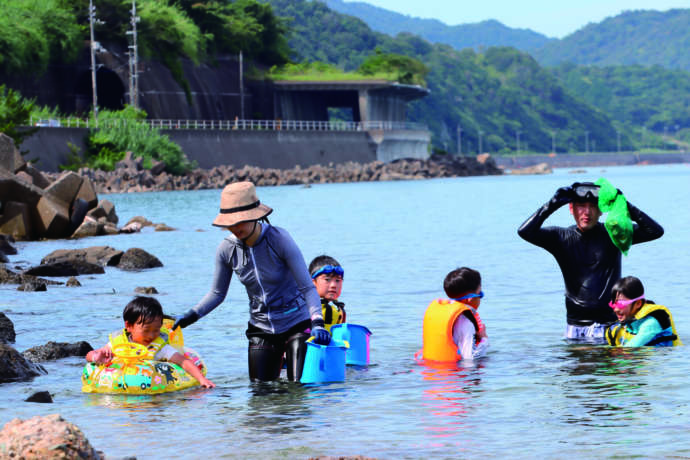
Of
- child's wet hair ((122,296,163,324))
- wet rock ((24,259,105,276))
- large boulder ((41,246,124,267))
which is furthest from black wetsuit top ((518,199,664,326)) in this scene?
large boulder ((41,246,124,267))

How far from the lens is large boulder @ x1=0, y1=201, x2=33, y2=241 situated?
102 ft

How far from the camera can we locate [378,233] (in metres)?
37.7

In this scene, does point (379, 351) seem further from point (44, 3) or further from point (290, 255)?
point (44, 3)

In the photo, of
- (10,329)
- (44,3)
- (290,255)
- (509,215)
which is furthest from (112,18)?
(290,255)

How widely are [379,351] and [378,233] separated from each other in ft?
82.7

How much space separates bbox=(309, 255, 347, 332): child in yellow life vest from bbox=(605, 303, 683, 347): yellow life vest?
2625 mm

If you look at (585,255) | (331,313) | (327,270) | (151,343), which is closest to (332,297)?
(331,313)

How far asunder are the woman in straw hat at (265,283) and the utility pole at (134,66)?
6930 cm

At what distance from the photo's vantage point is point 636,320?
10352 mm

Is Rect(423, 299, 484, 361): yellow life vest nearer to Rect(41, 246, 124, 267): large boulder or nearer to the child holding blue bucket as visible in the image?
the child holding blue bucket

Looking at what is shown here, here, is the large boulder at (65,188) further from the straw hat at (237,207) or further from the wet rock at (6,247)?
the straw hat at (237,207)

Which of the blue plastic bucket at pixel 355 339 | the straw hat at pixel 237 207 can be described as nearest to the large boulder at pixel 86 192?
the blue plastic bucket at pixel 355 339

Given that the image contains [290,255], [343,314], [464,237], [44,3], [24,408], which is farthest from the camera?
[44,3]

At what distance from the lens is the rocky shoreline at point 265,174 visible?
70062mm
